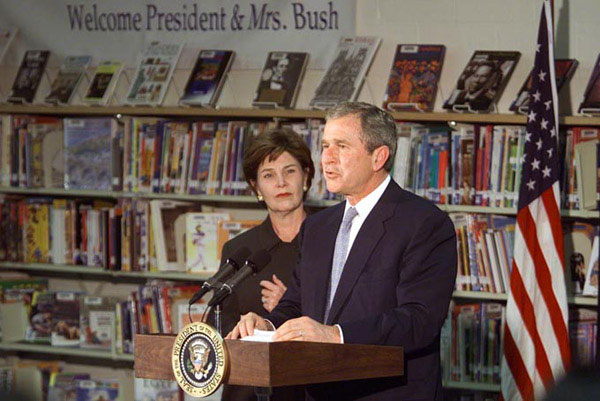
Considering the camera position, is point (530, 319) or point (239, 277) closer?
point (239, 277)

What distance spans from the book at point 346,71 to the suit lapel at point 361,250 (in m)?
2.62

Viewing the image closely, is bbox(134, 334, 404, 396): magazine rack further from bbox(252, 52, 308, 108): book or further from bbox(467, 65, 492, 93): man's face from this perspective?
bbox(252, 52, 308, 108): book

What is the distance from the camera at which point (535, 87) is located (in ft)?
15.3

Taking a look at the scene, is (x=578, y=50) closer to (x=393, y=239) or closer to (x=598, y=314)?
(x=598, y=314)

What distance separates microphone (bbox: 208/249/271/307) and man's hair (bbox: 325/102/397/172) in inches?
17.1

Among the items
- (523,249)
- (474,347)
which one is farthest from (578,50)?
(474,347)

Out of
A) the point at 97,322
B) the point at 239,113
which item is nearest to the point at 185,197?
the point at 239,113

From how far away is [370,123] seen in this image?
2.70 meters

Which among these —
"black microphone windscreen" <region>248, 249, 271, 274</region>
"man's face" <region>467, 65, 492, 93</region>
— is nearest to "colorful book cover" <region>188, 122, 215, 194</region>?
"man's face" <region>467, 65, 492, 93</region>

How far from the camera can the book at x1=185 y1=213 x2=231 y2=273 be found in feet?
18.0

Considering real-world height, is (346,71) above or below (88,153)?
above

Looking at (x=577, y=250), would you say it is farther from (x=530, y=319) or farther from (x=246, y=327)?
(x=246, y=327)

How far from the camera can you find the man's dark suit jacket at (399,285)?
2.54 meters

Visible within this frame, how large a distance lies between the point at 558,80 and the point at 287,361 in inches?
125
